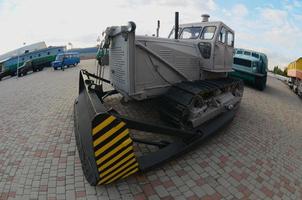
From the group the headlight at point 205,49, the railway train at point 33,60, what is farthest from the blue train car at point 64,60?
the headlight at point 205,49

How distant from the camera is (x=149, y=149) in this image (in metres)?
4.41

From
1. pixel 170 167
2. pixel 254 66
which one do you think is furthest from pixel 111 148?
pixel 254 66

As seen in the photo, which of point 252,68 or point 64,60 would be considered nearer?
point 252,68

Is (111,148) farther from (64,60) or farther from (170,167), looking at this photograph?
(64,60)

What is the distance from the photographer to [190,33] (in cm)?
617

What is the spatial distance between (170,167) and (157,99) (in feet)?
6.03

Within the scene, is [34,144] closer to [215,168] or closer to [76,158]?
[76,158]

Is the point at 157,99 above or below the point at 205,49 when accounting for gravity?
below

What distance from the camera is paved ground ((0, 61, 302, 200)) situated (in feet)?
10.6

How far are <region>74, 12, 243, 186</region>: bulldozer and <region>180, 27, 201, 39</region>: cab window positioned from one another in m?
0.03

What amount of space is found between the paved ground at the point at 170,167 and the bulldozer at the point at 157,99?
9.7 inches

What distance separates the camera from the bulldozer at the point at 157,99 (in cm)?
320

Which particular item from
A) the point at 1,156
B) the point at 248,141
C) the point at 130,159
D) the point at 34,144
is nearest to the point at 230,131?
the point at 248,141

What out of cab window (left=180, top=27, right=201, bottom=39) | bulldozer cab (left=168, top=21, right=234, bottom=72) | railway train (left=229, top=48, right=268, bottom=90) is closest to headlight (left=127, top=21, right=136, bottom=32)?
bulldozer cab (left=168, top=21, right=234, bottom=72)
